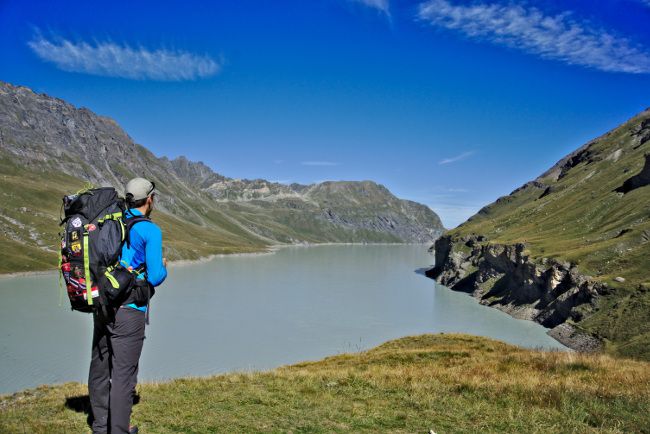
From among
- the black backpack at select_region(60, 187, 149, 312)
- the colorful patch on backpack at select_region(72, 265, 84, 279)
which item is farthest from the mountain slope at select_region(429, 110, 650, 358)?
the colorful patch on backpack at select_region(72, 265, 84, 279)

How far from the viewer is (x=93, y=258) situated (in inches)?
297

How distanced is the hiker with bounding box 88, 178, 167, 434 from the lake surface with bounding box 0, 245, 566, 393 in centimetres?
3801

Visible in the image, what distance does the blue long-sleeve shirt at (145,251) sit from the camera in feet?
25.9

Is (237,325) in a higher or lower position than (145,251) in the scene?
lower

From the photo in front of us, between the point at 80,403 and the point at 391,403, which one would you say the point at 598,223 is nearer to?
the point at 391,403

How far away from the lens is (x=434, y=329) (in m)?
83.5

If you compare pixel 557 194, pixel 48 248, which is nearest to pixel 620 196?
pixel 557 194

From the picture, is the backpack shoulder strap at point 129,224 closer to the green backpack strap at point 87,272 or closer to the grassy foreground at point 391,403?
the green backpack strap at point 87,272

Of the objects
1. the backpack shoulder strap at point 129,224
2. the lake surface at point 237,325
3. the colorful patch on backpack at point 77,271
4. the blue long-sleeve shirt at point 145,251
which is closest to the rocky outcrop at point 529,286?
the lake surface at point 237,325

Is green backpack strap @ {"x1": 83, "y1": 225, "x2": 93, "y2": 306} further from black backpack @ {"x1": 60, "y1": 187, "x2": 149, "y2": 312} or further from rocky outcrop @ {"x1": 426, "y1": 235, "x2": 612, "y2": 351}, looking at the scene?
rocky outcrop @ {"x1": 426, "y1": 235, "x2": 612, "y2": 351}

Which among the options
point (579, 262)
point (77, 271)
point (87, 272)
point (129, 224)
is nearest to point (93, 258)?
point (87, 272)

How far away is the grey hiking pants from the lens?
25.3ft

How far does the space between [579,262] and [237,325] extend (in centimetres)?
6474

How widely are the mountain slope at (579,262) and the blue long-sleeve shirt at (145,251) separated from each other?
58.3m
